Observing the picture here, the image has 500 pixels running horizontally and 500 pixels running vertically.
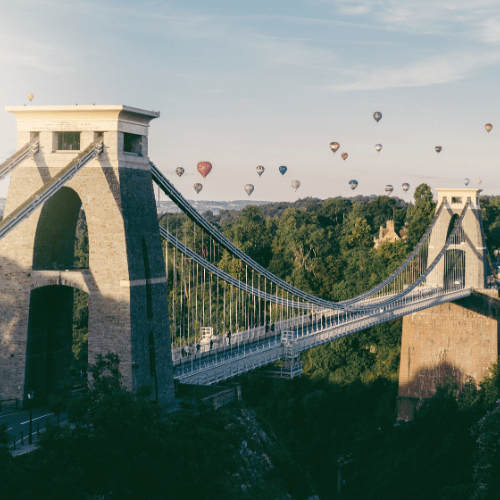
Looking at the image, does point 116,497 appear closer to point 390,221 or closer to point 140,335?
point 140,335

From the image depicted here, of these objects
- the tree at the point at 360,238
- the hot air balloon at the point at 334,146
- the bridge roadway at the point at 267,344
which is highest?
the hot air balloon at the point at 334,146

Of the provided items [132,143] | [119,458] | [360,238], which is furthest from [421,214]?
[119,458]

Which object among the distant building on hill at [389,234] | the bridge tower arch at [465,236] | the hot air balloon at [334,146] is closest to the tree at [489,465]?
the bridge tower arch at [465,236]

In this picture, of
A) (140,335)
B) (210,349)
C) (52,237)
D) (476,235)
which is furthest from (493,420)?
(476,235)

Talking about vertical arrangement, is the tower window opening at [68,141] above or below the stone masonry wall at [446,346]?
above

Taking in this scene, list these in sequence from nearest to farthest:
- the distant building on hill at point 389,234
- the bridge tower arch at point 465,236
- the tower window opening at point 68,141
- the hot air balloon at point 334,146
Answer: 1. the tower window opening at point 68,141
2. the bridge tower arch at point 465,236
3. the hot air balloon at point 334,146
4. the distant building on hill at point 389,234

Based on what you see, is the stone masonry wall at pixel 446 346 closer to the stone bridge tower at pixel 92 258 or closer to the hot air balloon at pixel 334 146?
the hot air balloon at pixel 334 146

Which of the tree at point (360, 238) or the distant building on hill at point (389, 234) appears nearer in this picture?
the tree at point (360, 238)
